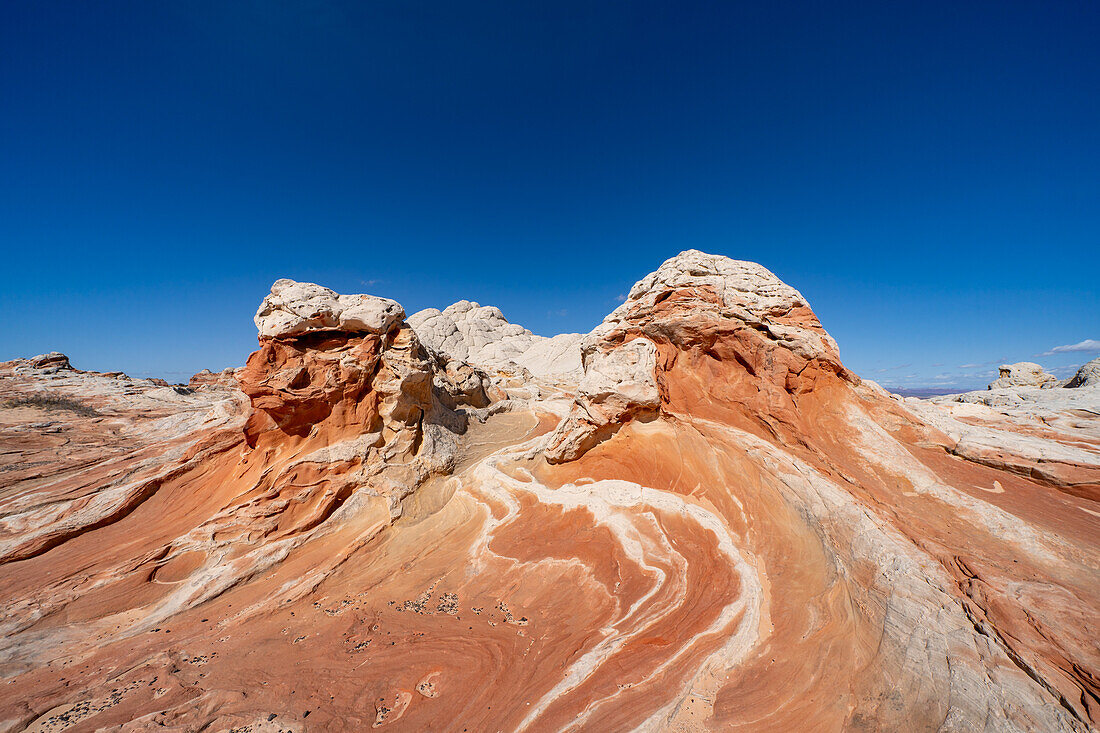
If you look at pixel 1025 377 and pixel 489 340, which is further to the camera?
pixel 489 340

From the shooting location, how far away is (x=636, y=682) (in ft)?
14.0

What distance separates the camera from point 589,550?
6906 millimetres

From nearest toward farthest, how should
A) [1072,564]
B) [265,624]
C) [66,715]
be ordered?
1. [66,715]
2. [1072,564]
3. [265,624]

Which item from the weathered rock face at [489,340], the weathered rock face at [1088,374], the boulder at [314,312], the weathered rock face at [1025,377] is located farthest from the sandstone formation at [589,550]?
the weathered rock face at [489,340]

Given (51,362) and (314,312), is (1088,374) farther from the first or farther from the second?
(51,362)

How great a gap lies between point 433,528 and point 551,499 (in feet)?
9.06

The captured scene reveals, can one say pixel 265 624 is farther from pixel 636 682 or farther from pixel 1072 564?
pixel 1072 564

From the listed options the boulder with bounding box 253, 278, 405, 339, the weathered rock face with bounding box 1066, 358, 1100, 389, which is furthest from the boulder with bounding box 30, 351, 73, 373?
the weathered rock face with bounding box 1066, 358, 1100, 389

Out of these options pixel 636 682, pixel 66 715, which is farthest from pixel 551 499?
pixel 66 715

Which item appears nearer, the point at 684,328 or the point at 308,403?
the point at 684,328

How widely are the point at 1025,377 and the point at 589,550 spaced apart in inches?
1510

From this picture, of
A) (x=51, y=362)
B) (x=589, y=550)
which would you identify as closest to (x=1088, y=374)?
(x=589, y=550)

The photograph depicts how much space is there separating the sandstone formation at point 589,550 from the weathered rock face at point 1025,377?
69.9 ft

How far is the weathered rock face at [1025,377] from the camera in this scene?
2631cm
